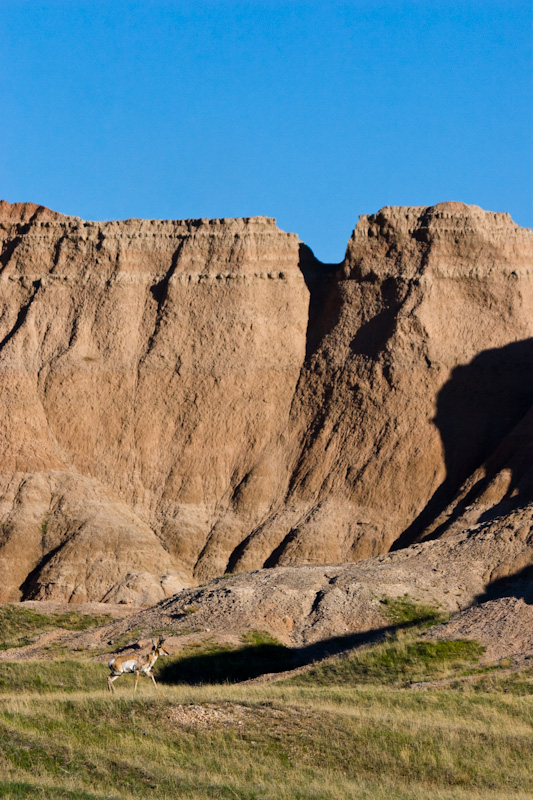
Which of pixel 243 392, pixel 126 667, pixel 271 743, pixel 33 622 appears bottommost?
pixel 271 743

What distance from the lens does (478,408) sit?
55969 millimetres

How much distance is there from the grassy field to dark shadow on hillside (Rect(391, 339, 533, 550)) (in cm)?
2957

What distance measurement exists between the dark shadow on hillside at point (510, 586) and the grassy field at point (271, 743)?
10.1 m

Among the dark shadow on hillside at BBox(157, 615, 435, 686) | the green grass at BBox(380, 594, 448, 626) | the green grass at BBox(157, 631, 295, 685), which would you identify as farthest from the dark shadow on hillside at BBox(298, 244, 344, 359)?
the green grass at BBox(157, 631, 295, 685)

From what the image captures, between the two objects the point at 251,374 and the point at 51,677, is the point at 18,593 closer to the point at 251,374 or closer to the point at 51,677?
the point at 251,374

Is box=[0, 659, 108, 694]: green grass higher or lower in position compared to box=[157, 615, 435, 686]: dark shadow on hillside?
lower

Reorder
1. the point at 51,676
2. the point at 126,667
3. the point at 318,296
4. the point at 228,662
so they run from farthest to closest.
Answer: the point at 318,296
the point at 228,662
the point at 51,676
the point at 126,667

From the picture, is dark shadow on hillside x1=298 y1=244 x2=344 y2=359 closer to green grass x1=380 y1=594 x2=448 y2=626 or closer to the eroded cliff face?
the eroded cliff face

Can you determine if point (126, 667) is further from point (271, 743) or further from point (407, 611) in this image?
point (407, 611)

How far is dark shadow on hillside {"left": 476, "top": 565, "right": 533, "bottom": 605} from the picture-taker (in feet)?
A: 114

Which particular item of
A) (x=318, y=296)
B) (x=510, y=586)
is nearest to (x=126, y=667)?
(x=510, y=586)

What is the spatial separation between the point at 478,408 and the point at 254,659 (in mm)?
27103

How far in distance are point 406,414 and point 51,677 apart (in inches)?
1273

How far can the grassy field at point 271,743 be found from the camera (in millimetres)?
16062
